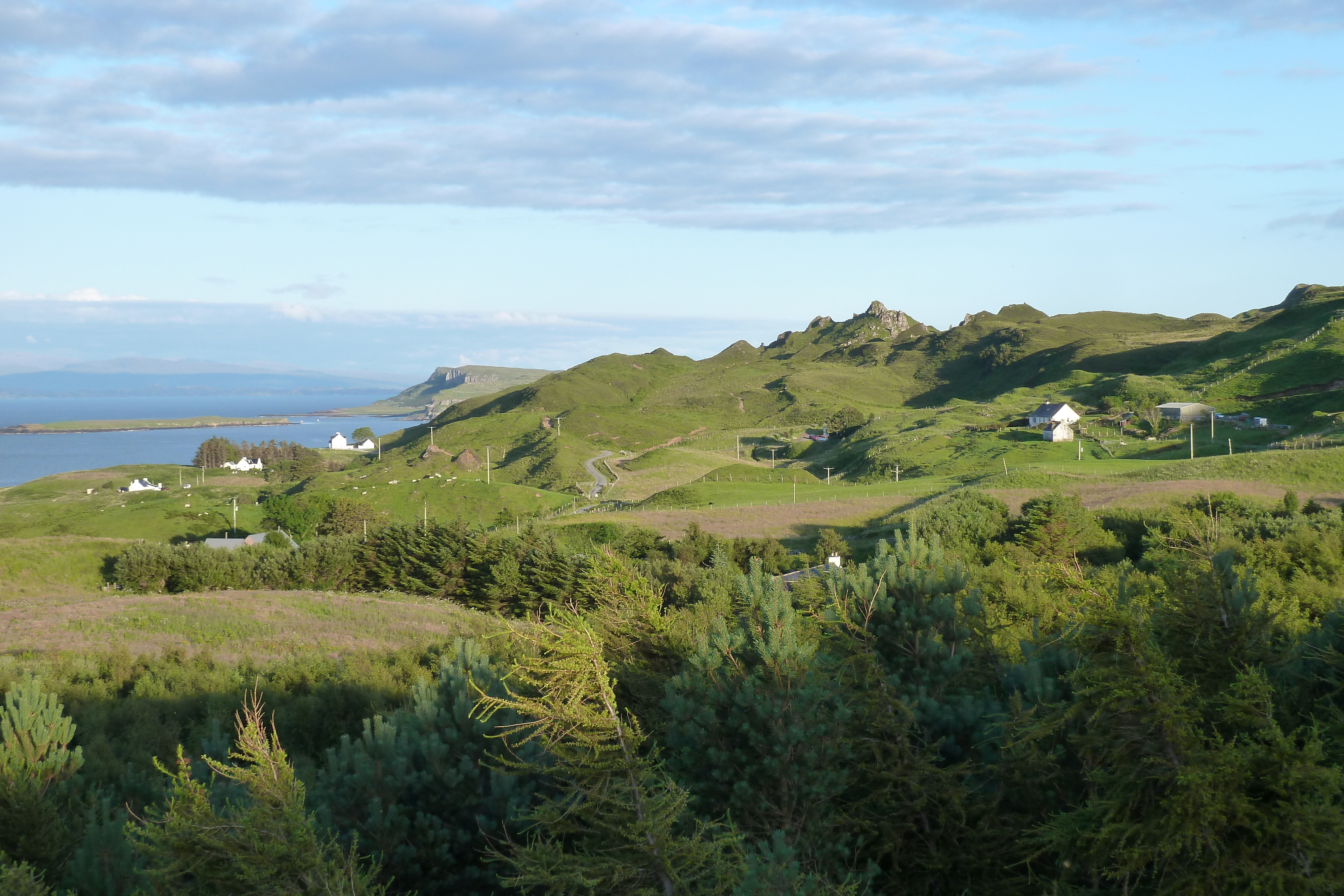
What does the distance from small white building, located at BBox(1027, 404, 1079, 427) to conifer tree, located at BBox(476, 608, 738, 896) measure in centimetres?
8617

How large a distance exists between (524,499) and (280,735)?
6659cm

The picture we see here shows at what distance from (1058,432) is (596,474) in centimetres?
5411

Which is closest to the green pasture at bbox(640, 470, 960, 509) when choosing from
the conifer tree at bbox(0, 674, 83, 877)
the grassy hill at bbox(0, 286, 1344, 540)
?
the grassy hill at bbox(0, 286, 1344, 540)

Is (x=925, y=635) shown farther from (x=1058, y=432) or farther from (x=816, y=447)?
(x=816, y=447)

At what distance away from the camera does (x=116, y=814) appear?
26.6 feet

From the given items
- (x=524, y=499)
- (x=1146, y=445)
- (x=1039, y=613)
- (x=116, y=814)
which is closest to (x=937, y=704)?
(x=116, y=814)

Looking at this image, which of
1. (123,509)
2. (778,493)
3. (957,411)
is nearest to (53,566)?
(123,509)

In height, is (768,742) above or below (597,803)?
below

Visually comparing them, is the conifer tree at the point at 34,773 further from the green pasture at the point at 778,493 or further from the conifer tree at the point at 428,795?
the green pasture at the point at 778,493

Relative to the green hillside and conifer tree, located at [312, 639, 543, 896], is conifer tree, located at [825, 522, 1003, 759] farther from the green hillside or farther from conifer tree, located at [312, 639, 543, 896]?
the green hillside

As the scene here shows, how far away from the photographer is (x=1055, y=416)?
88688 millimetres

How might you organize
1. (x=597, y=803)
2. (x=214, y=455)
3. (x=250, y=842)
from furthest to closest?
1. (x=214, y=455)
2. (x=597, y=803)
3. (x=250, y=842)

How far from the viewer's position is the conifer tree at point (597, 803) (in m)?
5.97

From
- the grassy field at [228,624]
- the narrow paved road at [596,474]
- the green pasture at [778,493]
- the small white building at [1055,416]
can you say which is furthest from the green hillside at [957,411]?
the grassy field at [228,624]
